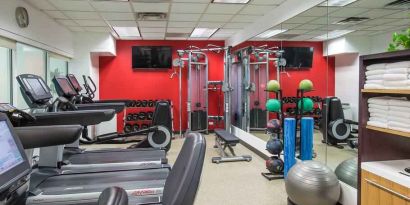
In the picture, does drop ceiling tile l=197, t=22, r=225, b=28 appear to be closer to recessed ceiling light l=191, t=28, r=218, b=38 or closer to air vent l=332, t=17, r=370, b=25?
recessed ceiling light l=191, t=28, r=218, b=38

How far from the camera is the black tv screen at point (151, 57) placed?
8.04 m

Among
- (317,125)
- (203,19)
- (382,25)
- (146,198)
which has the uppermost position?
(203,19)

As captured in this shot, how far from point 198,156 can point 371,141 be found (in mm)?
1787

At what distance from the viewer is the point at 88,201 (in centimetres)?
241

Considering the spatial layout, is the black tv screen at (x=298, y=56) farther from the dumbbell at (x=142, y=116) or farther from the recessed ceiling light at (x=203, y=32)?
the dumbbell at (x=142, y=116)

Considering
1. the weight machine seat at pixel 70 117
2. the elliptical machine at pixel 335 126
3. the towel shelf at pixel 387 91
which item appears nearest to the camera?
the towel shelf at pixel 387 91

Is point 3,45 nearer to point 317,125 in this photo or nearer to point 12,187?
point 12,187

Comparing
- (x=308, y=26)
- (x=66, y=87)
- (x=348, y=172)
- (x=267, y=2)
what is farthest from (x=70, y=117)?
(x=267, y=2)

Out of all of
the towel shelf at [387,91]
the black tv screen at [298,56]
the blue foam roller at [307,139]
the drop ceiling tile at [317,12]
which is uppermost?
the drop ceiling tile at [317,12]

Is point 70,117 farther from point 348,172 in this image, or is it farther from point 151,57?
point 151,57

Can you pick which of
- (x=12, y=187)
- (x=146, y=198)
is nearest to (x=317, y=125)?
(x=146, y=198)

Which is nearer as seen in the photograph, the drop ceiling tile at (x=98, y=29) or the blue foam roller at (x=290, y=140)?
the blue foam roller at (x=290, y=140)

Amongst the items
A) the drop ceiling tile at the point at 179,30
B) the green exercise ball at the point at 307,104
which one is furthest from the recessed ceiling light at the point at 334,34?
the drop ceiling tile at the point at 179,30

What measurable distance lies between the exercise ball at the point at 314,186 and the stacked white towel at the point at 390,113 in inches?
33.7
